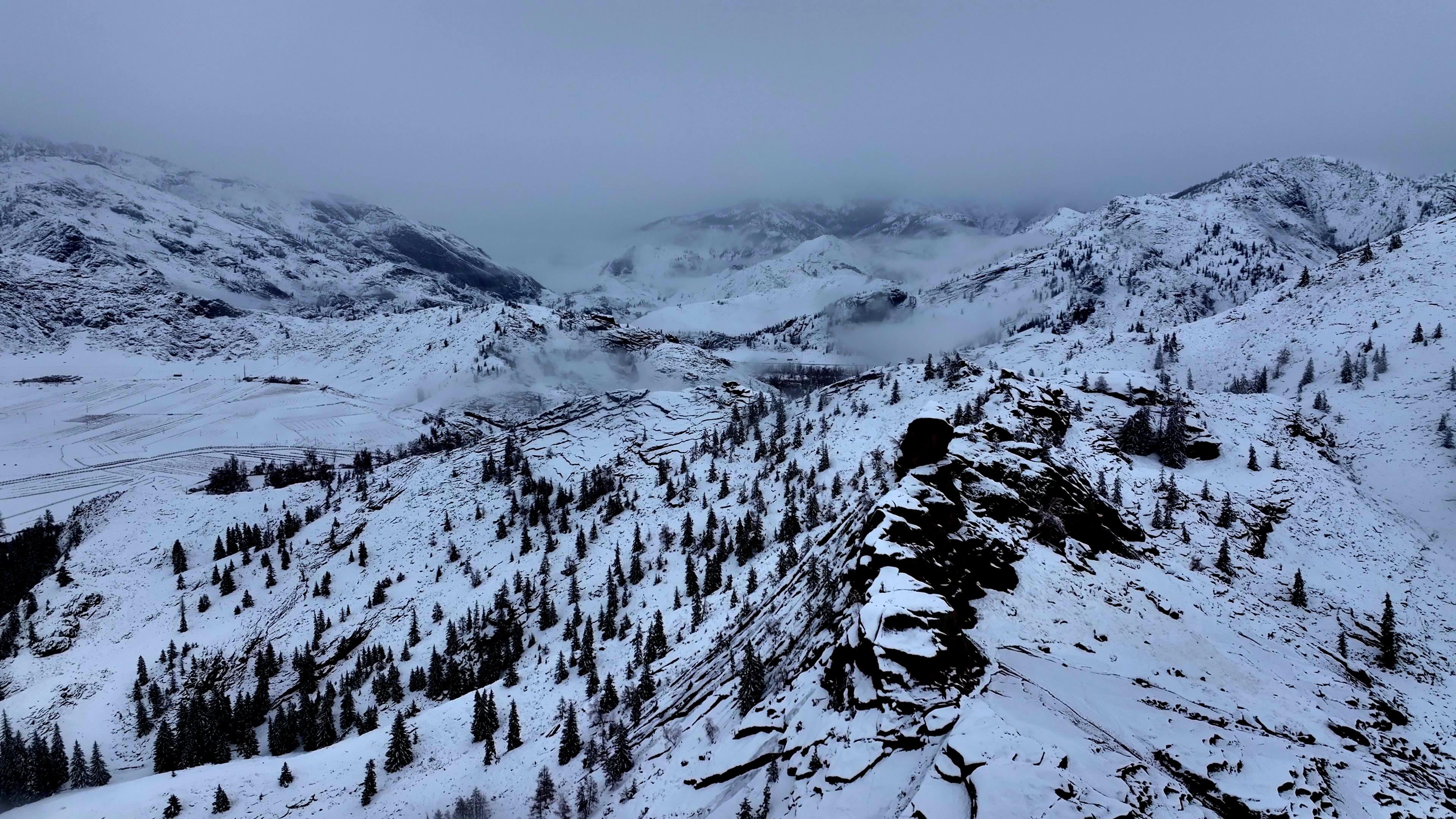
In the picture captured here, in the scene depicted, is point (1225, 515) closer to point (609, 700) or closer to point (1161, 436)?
point (1161, 436)

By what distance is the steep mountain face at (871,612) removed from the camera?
3484 centimetres

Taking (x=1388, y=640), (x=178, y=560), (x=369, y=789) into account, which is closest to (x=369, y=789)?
(x=369, y=789)

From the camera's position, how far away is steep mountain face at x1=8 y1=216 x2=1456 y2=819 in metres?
34.8

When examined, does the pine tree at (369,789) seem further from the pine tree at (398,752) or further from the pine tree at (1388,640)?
the pine tree at (1388,640)

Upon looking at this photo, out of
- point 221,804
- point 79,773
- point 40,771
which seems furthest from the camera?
point 79,773

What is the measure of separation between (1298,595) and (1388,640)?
22.0 ft

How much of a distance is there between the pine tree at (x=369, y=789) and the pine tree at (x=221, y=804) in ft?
45.8

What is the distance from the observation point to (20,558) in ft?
502

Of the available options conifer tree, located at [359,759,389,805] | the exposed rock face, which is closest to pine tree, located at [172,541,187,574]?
conifer tree, located at [359,759,389,805]

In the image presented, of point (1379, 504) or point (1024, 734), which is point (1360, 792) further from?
point (1379, 504)

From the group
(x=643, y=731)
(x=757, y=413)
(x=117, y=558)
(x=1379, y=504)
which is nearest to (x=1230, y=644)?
(x=643, y=731)

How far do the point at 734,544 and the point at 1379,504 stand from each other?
86629mm

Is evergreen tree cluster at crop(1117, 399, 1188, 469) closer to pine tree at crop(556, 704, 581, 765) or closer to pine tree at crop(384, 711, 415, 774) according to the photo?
pine tree at crop(556, 704, 581, 765)

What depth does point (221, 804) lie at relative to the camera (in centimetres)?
6488
